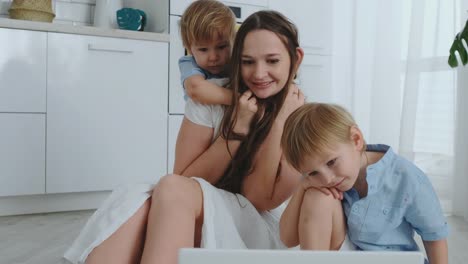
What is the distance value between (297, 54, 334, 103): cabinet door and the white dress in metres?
1.95

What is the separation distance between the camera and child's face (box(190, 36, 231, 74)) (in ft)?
4.30

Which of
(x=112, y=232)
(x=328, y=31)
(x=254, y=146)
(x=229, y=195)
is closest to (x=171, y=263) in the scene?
(x=112, y=232)

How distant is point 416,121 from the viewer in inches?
104

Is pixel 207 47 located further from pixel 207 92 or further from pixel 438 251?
pixel 438 251

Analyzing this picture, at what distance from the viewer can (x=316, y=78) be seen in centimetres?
316

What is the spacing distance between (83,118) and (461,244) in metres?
1.70

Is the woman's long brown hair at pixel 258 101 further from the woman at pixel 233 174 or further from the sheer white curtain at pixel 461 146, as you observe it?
the sheer white curtain at pixel 461 146

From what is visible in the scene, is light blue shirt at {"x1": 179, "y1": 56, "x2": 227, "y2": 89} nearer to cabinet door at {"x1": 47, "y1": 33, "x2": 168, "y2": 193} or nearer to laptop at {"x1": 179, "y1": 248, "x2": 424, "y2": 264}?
laptop at {"x1": 179, "y1": 248, "x2": 424, "y2": 264}

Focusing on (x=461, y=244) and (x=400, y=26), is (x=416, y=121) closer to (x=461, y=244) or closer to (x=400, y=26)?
(x=400, y=26)

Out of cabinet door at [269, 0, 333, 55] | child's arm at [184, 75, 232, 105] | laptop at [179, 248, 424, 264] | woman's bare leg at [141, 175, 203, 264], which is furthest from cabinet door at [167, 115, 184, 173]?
laptop at [179, 248, 424, 264]

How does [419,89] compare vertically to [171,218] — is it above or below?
above

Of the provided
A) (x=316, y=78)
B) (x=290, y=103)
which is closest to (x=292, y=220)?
(x=290, y=103)

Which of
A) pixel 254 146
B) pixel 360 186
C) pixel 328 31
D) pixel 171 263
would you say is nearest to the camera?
pixel 171 263

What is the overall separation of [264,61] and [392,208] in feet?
1.39
